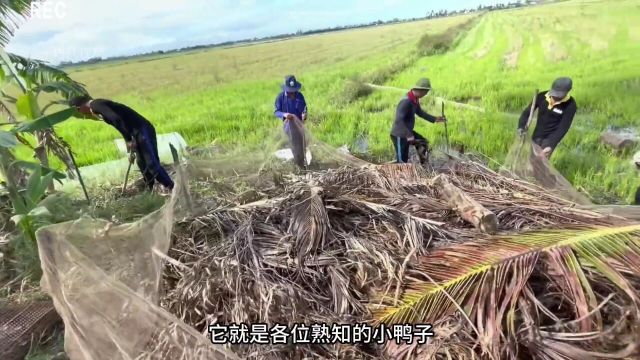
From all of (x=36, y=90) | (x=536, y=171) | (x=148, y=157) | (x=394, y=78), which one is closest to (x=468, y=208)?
(x=536, y=171)

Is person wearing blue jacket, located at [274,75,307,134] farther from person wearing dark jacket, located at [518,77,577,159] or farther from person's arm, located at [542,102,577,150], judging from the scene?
person's arm, located at [542,102,577,150]

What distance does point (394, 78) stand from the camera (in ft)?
22.2

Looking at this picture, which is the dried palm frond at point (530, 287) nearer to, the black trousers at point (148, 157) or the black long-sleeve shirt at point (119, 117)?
the black trousers at point (148, 157)

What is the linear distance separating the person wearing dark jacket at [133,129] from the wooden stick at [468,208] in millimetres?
2431

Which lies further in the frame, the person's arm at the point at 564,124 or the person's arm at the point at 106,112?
the person's arm at the point at 564,124

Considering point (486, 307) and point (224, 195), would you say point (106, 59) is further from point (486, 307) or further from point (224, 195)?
point (486, 307)

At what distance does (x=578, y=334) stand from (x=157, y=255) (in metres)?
1.76

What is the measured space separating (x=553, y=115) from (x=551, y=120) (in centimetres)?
5

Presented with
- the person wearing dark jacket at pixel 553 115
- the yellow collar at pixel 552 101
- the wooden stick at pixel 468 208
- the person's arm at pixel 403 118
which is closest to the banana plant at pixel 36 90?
the wooden stick at pixel 468 208

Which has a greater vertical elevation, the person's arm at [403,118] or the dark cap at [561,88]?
the dark cap at [561,88]

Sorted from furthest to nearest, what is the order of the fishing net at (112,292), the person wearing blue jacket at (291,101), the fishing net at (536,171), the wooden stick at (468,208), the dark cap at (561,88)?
1. the person wearing blue jacket at (291,101)
2. the dark cap at (561,88)
3. the fishing net at (536,171)
4. the wooden stick at (468,208)
5. the fishing net at (112,292)

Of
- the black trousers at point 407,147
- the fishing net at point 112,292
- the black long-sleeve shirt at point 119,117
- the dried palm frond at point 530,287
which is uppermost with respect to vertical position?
the black long-sleeve shirt at point 119,117

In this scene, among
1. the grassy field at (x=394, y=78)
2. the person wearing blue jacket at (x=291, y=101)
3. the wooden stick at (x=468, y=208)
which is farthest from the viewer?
the grassy field at (x=394, y=78)

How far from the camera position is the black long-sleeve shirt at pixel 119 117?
3434mm
